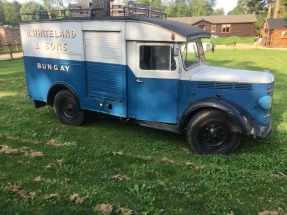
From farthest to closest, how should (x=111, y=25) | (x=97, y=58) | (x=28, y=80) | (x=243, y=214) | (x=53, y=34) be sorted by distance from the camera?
(x=28, y=80)
(x=53, y=34)
(x=97, y=58)
(x=111, y=25)
(x=243, y=214)

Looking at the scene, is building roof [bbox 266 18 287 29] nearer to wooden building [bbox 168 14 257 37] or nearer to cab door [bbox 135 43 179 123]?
wooden building [bbox 168 14 257 37]

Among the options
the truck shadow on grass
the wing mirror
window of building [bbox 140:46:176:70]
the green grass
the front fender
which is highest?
the wing mirror

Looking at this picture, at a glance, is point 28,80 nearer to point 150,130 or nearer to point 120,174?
point 150,130

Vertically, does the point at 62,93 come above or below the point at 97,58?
below

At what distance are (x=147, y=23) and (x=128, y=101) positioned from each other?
1.78 metres

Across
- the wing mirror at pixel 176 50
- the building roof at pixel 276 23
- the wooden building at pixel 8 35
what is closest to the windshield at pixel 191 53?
the wing mirror at pixel 176 50

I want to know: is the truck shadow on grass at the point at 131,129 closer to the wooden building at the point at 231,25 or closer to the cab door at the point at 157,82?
the cab door at the point at 157,82

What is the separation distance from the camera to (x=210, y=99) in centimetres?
576

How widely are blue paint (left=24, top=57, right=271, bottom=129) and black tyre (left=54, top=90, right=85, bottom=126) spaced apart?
11.0 inches

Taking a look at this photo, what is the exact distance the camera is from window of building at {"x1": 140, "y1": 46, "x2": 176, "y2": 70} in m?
5.88

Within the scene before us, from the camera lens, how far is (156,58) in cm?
602

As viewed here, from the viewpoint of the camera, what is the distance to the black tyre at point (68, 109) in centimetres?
747

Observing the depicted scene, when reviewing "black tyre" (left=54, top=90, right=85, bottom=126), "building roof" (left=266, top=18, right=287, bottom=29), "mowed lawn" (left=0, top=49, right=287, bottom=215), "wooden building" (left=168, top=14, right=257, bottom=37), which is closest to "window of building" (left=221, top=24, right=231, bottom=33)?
"wooden building" (left=168, top=14, right=257, bottom=37)

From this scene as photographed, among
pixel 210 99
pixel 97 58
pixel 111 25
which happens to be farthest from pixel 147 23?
pixel 210 99
